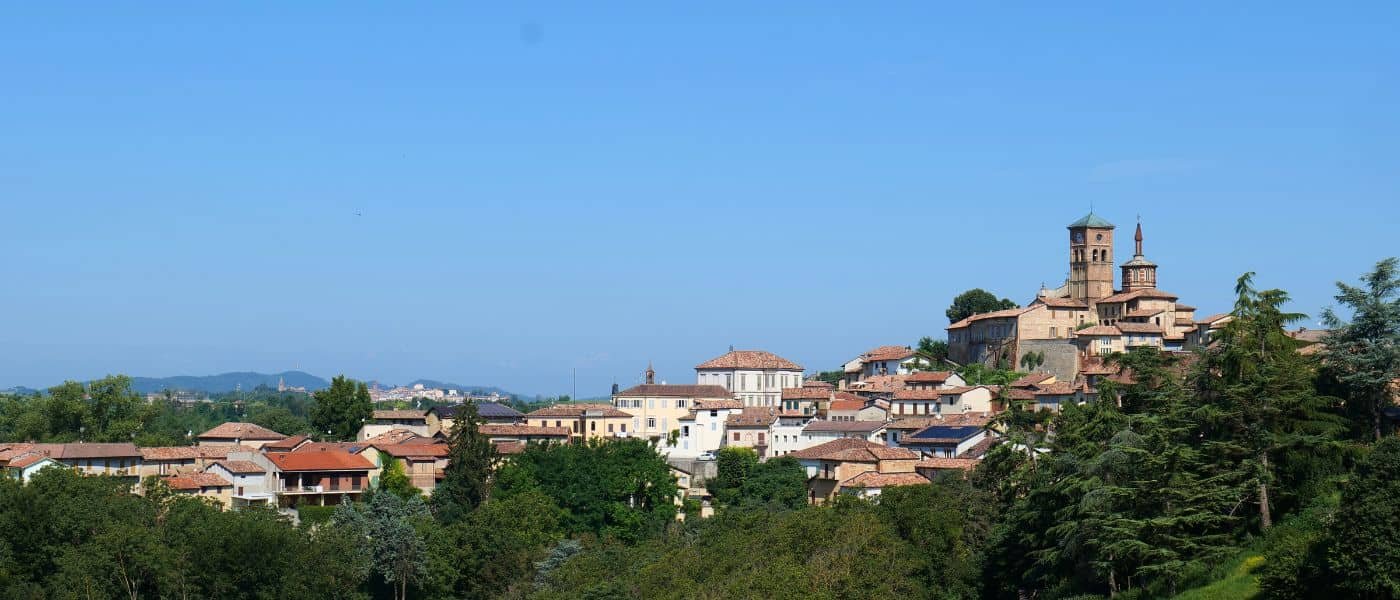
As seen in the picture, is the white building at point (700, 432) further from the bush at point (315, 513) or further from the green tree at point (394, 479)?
the bush at point (315, 513)

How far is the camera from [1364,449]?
35531 mm

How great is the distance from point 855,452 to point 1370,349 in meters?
28.0

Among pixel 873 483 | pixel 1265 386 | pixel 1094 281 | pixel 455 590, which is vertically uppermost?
pixel 1094 281

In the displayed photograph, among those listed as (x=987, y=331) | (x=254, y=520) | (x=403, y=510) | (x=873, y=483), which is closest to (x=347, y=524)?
(x=403, y=510)

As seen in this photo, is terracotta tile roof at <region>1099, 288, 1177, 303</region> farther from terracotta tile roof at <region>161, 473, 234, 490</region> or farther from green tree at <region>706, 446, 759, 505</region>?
terracotta tile roof at <region>161, 473, 234, 490</region>

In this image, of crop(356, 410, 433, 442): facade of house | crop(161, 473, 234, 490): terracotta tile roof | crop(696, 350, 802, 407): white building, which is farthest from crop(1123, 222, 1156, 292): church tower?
crop(161, 473, 234, 490): terracotta tile roof

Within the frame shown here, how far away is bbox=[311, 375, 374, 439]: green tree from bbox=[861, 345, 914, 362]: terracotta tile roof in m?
32.2

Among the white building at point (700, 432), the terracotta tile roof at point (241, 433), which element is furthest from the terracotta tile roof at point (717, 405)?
the terracotta tile roof at point (241, 433)

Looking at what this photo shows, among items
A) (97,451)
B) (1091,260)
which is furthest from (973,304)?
(97,451)

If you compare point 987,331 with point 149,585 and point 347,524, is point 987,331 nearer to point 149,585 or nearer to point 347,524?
point 347,524

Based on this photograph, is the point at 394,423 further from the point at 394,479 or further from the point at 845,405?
the point at 845,405

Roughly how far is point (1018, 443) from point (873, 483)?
13.4m

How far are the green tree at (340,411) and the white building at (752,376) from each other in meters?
20.2

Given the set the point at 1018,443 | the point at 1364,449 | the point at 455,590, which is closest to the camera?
the point at 1364,449
